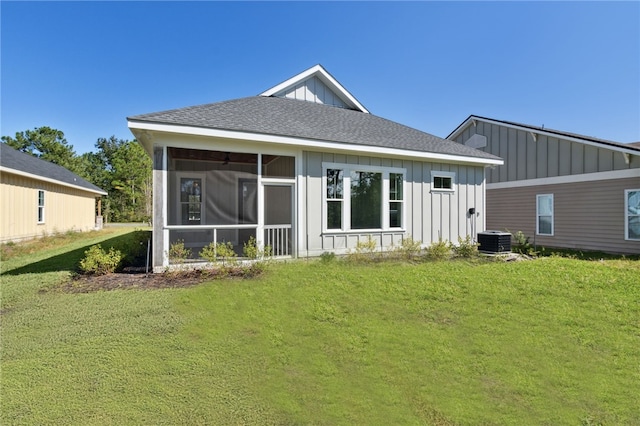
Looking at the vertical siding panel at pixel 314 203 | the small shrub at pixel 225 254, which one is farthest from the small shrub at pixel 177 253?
the vertical siding panel at pixel 314 203

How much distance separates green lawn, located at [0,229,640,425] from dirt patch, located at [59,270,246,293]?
1.10 ft

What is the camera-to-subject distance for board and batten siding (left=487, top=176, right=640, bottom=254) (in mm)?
10445

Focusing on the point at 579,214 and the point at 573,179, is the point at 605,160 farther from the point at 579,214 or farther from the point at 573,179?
the point at 579,214

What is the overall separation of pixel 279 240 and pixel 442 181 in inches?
222

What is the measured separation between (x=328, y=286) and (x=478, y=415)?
3.45 metres

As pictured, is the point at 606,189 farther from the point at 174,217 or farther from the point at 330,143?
the point at 174,217

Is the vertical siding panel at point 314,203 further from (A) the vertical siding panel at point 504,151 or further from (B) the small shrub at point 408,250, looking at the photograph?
(A) the vertical siding panel at point 504,151

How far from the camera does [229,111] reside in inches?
328

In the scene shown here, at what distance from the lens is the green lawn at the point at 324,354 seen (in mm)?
2436

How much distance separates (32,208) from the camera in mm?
14266

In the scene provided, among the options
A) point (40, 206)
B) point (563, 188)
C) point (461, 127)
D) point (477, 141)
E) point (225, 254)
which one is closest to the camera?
point (225, 254)

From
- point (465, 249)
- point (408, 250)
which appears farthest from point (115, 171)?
point (465, 249)

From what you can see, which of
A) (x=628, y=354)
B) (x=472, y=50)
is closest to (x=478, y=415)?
(x=628, y=354)

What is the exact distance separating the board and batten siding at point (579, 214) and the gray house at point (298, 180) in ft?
13.9
